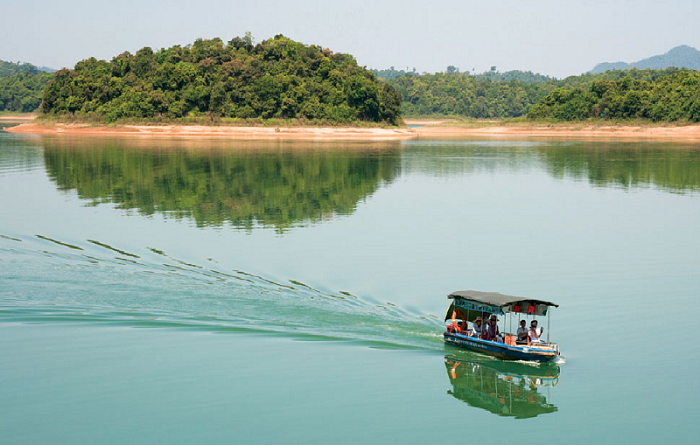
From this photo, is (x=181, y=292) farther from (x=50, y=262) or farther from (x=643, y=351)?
(x=643, y=351)

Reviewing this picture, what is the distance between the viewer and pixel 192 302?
2241 centimetres

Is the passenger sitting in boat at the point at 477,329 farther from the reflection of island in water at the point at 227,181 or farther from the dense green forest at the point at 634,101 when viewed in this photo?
the dense green forest at the point at 634,101

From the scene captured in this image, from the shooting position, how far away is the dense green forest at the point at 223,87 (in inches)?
5817

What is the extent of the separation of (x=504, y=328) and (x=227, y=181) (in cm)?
3838

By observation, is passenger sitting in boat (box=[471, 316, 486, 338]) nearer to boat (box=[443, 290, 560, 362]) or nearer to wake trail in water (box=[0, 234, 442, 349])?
boat (box=[443, 290, 560, 362])

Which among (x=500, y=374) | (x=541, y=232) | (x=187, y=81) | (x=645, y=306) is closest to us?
(x=500, y=374)

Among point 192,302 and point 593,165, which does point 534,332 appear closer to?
point 192,302

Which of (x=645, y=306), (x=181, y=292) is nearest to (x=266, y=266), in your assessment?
(x=181, y=292)

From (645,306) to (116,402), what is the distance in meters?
16.7

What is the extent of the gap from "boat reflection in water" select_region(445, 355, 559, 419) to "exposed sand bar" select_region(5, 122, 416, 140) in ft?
413

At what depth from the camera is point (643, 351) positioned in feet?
63.1

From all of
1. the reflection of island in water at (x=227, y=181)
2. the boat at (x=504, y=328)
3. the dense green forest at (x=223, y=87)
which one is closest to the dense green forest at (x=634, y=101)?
the dense green forest at (x=223, y=87)

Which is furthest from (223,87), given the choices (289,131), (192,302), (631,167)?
(192,302)

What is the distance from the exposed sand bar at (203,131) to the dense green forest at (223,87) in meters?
2.58
